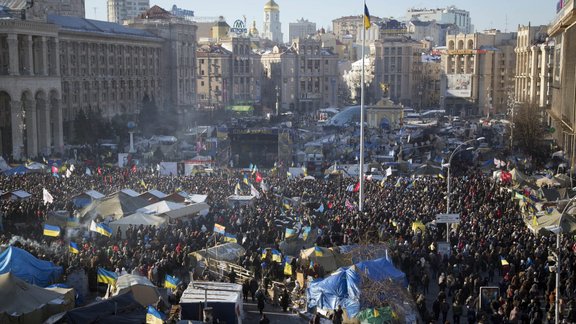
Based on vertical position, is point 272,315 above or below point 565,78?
below

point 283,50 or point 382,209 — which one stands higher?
point 283,50

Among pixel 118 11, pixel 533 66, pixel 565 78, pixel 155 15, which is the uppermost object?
pixel 118 11

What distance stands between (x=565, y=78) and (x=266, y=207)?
30112mm

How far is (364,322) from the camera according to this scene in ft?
55.3

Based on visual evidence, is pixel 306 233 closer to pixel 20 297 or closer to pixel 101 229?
pixel 101 229

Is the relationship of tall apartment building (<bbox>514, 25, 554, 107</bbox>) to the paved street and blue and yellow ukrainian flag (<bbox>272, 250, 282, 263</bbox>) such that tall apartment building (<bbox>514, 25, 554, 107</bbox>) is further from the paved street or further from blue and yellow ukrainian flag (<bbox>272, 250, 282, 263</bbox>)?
the paved street

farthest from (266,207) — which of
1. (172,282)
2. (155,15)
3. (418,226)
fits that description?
(155,15)

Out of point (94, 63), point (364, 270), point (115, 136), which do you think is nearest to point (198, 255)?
point (364, 270)

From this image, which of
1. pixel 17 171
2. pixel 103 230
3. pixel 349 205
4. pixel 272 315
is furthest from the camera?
pixel 17 171

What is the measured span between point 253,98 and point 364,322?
306 feet

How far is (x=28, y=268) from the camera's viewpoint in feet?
64.1

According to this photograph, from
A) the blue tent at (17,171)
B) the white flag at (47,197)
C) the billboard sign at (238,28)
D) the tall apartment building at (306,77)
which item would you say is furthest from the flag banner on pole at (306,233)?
the billboard sign at (238,28)

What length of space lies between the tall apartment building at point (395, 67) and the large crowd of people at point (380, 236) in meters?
72.9

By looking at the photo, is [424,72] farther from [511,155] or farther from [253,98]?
[511,155]
